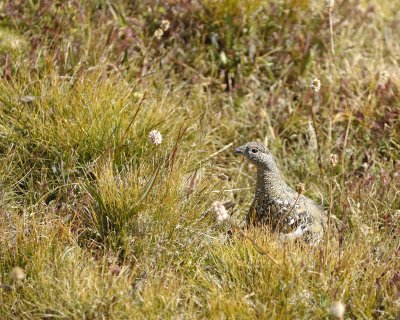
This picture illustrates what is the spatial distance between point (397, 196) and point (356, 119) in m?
1.04

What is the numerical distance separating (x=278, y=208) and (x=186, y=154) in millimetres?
827

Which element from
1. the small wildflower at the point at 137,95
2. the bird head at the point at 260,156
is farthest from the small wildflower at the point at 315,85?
the small wildflower at the point at 137,95

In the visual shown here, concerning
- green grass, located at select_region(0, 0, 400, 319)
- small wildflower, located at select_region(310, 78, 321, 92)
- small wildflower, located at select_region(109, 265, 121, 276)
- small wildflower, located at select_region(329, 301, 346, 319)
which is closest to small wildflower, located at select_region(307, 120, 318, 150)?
green grass, located at select_region(0, 0, 400, 319)

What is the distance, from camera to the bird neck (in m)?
5.16

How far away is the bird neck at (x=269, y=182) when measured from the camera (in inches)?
203

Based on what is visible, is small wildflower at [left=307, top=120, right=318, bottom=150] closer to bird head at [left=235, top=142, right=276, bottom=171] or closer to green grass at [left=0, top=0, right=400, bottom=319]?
green grass at [left=0, top=0, right=400, bottom=319]

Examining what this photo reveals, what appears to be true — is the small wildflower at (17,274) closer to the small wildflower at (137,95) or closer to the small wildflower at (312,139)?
the small wildflower at (137,95)

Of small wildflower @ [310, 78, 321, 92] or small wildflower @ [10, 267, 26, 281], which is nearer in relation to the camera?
small wildflower @ [10, 267, 26, 281]

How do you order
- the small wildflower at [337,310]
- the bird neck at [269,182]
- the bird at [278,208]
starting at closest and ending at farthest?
1. the small wildflower at [337,310]
2. the bird at [278,208]
3. the bird neck at [269,182]

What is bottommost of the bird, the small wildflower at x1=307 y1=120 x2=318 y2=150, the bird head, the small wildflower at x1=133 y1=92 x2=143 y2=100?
the small wildflower at x1=307 y1=120 x2=318 y2=150

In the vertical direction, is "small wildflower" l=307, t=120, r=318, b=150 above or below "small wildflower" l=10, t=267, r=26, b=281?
A: below

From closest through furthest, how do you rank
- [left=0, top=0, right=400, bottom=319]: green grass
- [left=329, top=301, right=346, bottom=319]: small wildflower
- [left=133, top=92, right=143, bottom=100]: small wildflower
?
[left=329, top=301, right=346, bottom=319]: small wildflower
[left=0, top=0, right=400, bottom=319]: green grass
[left=133, top=92, right=143, bottom=100]: small wildflower

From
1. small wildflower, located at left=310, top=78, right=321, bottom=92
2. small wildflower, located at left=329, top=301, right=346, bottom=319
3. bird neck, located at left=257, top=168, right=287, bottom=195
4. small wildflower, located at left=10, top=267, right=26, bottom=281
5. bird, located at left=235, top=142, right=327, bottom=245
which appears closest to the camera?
small wildflower, located at left=329, top=301, right=346, bottom=319

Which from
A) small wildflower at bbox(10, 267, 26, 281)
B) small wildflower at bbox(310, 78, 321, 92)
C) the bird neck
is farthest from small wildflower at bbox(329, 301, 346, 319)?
small wildflower at bbox(10, 267, 26, 281)
